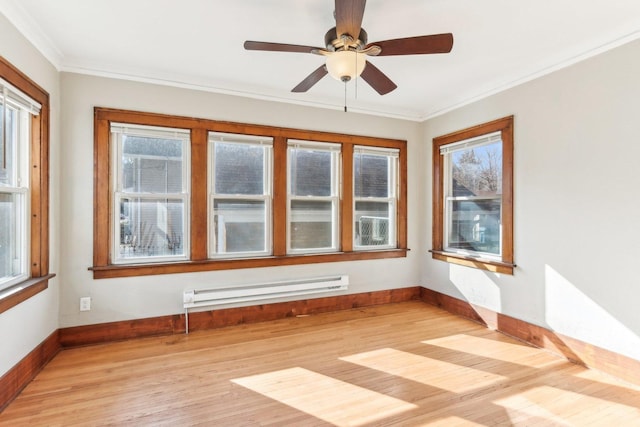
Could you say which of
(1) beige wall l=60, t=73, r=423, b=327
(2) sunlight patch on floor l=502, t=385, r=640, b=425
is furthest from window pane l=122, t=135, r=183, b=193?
(2) sunlight patch on floor l=502, t=385, r=640, b=425

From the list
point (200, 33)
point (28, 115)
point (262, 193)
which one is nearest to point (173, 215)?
point (262, 193)

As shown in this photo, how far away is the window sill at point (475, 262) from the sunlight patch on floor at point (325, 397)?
76.4 inches

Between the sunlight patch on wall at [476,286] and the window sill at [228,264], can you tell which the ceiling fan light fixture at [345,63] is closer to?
the window sill at [228,264]

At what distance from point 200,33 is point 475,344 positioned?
3.63 m

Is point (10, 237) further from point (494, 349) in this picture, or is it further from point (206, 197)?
point (494, 349)

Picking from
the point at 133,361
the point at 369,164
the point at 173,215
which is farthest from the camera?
the point at 369,164

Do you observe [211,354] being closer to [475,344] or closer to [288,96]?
[475,344]

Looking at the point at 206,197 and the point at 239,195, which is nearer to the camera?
the point at 206,197

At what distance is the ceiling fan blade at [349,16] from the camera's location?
169 centimetres

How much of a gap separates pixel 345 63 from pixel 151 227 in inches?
100

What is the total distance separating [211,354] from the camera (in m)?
2.93

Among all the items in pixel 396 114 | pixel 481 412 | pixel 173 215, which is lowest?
pixel 481 412

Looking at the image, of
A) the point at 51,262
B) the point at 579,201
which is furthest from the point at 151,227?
the point at 579,201

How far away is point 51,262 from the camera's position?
2.86 meters
